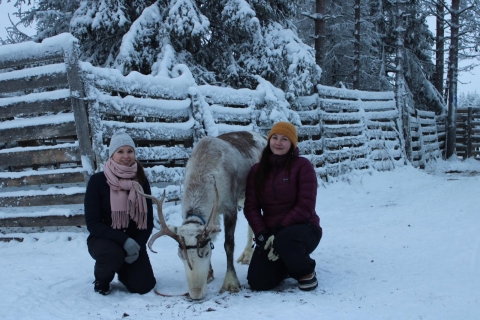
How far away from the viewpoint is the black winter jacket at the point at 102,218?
3.96 metres

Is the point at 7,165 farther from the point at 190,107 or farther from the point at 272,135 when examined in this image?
the point at 272,135

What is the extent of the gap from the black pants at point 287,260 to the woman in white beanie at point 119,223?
1.03 meters

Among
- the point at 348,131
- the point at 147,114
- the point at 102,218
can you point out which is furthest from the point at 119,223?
the point at 348,131

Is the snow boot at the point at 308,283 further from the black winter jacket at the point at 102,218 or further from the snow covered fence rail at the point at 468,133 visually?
Answer: the snow covered fence rail at the point at 468,133

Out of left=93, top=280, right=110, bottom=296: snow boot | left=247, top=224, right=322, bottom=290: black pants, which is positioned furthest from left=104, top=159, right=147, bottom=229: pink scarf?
left=247, top=224, right=322, bottom=290: black pants

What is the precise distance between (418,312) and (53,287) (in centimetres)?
319

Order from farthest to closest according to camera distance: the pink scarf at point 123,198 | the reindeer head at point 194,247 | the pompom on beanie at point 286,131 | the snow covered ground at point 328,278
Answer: the pompom on beanie at point 286,131 < the pink scarf at point 123,198 < the reindeer head at point 194,247 < the snow covered ground at point 328,278

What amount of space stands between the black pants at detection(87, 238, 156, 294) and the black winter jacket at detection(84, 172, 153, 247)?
0.24ft

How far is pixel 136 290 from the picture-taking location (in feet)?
13.2

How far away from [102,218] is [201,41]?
659 centimetres

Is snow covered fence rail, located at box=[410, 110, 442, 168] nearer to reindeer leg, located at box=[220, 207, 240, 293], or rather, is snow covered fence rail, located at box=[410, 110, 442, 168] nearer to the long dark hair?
the long dark hair

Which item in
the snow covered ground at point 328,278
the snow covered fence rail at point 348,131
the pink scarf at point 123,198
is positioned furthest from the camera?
the snow covered fence rail at point 348,131

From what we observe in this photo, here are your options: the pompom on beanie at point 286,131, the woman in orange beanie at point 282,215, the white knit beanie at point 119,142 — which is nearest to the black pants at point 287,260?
the woman in orange beanie at point 282,215

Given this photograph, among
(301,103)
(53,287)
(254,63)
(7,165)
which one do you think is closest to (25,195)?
(7,165)
